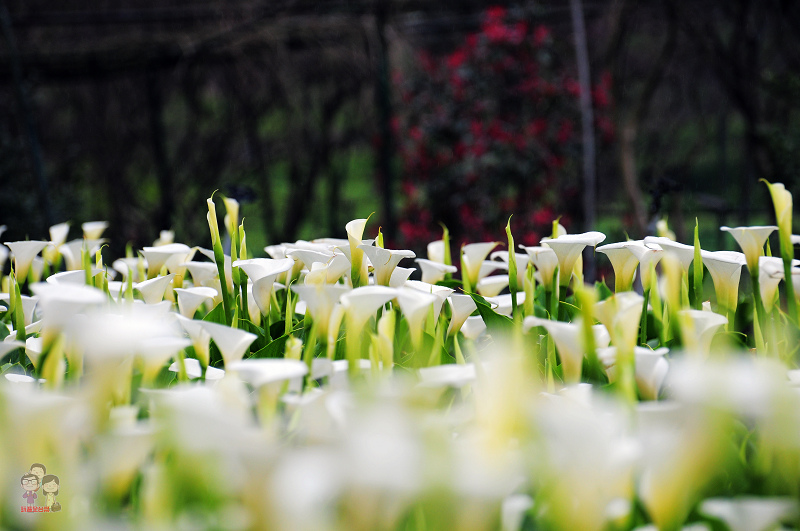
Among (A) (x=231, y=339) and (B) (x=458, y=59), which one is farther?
(B) (x=458, y=59)

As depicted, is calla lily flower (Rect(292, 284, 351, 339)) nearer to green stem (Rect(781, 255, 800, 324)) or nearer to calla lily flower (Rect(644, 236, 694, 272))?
calla lily flower (Rect(644, 236, 694, 272))

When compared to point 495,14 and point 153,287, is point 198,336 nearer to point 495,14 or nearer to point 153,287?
point 153,287

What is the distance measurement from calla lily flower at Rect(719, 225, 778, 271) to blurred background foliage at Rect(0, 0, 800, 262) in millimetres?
2494

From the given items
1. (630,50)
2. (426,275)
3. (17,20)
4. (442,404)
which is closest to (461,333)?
(426,275)

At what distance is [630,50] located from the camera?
6812 mm

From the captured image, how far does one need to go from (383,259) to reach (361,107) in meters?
4.04

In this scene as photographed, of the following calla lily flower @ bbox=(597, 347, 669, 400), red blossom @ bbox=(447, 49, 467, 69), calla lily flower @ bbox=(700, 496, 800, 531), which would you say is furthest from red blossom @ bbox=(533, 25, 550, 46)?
calla lily flower @ bbox=(700, 496, 800, 531)

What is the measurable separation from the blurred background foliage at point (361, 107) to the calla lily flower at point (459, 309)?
2.60 meters

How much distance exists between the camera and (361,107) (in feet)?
15.6

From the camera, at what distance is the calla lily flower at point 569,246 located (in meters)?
0.87

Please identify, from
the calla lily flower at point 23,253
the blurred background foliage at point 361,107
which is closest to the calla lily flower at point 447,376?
the calla lily flower at point 23,253

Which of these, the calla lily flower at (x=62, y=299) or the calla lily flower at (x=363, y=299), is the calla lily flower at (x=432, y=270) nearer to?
the calla lily flower at (x=363, y=299)

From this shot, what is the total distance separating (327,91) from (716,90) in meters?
4.48

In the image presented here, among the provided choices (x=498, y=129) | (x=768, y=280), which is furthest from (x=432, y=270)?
(x=498, y=129)
